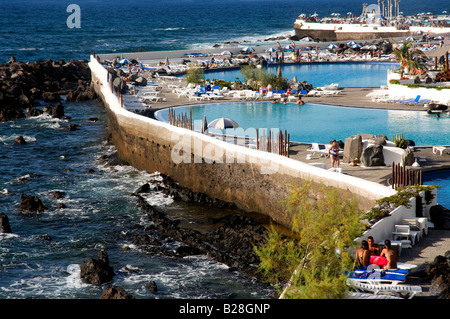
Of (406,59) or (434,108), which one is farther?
(406,59)

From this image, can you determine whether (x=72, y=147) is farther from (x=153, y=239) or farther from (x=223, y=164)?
(x=153, y=239)

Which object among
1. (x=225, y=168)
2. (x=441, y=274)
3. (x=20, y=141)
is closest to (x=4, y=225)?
(x=225, y=168)

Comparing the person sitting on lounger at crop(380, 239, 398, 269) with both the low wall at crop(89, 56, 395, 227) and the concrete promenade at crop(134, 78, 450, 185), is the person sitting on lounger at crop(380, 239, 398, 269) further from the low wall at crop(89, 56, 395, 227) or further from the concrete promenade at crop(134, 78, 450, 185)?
the concrete promenade at crop(134, 78, 450, 185)

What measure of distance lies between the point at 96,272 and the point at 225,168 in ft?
27.9

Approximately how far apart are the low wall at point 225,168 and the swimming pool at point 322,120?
3179mm

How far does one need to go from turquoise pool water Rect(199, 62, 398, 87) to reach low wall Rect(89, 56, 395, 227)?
74.3 ft

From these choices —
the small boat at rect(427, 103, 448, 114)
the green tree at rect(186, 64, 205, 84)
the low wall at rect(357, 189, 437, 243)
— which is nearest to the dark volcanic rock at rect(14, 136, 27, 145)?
the green tree at rect(186, 64, 205, 84)

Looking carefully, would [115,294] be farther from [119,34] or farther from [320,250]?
[119,34]

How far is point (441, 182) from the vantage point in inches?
933

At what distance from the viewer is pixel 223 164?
25359 mm

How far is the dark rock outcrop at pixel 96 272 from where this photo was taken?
723 inches

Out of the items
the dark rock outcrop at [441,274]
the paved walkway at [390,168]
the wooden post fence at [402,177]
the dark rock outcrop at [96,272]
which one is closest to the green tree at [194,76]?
the paved walkway at [390,168]

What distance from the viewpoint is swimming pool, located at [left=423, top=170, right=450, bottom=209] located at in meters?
22.3
